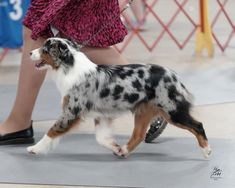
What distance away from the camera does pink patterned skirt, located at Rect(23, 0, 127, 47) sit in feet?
9.95

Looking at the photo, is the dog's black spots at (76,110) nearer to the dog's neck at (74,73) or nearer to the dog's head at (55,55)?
the dog's neck at (74,73)

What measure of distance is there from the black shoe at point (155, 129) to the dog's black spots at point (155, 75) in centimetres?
44

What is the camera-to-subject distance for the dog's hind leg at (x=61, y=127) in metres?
2.83

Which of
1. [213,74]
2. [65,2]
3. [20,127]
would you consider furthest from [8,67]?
[65,2]

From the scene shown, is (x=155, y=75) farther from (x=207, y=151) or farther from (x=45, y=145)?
(x=45, y=145)

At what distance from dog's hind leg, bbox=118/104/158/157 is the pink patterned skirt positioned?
423 mm

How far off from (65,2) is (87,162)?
805 mm

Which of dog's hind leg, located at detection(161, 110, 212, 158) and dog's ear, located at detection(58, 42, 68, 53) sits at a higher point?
dog's ear, located at detection(58, 42, 68, 53)

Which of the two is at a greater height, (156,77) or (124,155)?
(156,77)

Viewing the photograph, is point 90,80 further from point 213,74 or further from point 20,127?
point 213,74

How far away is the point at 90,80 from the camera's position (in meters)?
2.84

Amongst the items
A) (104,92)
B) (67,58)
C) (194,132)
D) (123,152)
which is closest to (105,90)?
(104,92)
